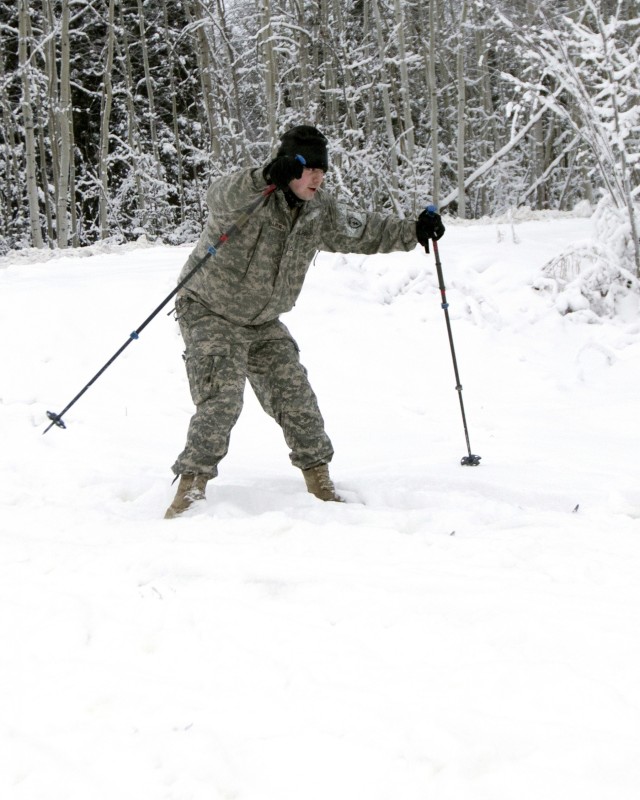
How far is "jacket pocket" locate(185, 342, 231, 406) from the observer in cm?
396

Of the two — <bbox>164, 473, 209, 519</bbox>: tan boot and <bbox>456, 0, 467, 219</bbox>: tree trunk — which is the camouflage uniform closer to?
<bbox>164, 473, 209, 519</bbox>: tan boot

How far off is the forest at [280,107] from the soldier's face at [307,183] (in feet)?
16.4

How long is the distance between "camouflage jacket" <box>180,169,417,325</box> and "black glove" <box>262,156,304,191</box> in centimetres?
14

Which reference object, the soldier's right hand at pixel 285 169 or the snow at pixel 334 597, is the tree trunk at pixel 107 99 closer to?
the snow at pixel 334 597

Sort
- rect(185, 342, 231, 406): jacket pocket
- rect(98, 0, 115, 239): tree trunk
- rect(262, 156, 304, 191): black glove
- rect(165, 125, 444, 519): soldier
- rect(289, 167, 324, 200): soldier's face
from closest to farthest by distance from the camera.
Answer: rect(262, 156, 304, 191): black glove
rect(289, 167, 324, 200): soldier's face
rect(165, 125, 444, 519): soldier
rect(185, 342, 231, 406): jacket pocket
rect(98, 0, 115, 239): tree trunk

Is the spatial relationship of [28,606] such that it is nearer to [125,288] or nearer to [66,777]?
[66,777]

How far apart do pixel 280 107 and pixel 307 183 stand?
15.1 meters

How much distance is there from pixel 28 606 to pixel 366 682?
1237mm

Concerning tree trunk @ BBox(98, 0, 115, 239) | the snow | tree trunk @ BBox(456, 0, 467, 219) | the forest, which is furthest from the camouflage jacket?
tree trunk @ BBox(98, 0, 115, 239)

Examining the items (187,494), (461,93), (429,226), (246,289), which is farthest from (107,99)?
(187,494)

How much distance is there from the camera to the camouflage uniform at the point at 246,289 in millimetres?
3887

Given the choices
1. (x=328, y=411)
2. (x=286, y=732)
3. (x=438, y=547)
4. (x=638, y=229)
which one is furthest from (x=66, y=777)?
(x=638, y=229)

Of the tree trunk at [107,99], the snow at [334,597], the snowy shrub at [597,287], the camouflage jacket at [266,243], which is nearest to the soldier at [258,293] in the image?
the camouflage jacket at [266,243]

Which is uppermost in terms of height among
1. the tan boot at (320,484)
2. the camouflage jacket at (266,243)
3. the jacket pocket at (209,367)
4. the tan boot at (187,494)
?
the camouflage jacket at (266,243)
